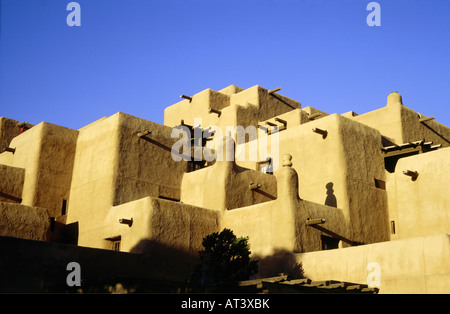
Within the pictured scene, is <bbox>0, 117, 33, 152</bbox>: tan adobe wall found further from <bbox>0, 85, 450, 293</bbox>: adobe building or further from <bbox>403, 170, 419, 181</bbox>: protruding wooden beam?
<bbox>403, 170, 419, 181</bbox>: protruding wooden beam

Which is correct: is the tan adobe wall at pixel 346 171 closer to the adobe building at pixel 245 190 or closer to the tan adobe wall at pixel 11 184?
the adobe building at pixel 245 190

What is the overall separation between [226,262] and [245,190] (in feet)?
20.0

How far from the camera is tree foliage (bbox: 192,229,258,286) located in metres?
16.3

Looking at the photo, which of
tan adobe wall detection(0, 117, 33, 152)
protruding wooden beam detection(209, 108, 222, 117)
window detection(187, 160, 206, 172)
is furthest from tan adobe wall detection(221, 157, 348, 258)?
tan adobe wall detection(0, 117, 33, 152)

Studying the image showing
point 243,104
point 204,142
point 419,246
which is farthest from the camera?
point 243,104

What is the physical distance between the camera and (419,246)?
1598 centimetres

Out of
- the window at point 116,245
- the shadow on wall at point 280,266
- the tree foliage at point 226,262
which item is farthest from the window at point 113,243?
the shadow on wall at point 280,266

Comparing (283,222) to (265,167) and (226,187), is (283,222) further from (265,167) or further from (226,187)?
(265,167)

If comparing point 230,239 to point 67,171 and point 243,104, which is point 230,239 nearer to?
point 67,171

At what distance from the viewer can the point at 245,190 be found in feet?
73.4

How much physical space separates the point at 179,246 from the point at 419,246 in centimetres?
796

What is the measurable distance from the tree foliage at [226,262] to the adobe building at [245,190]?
251 cm

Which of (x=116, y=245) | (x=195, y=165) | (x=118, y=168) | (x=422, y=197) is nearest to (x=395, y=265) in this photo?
(x=422, y=197)
